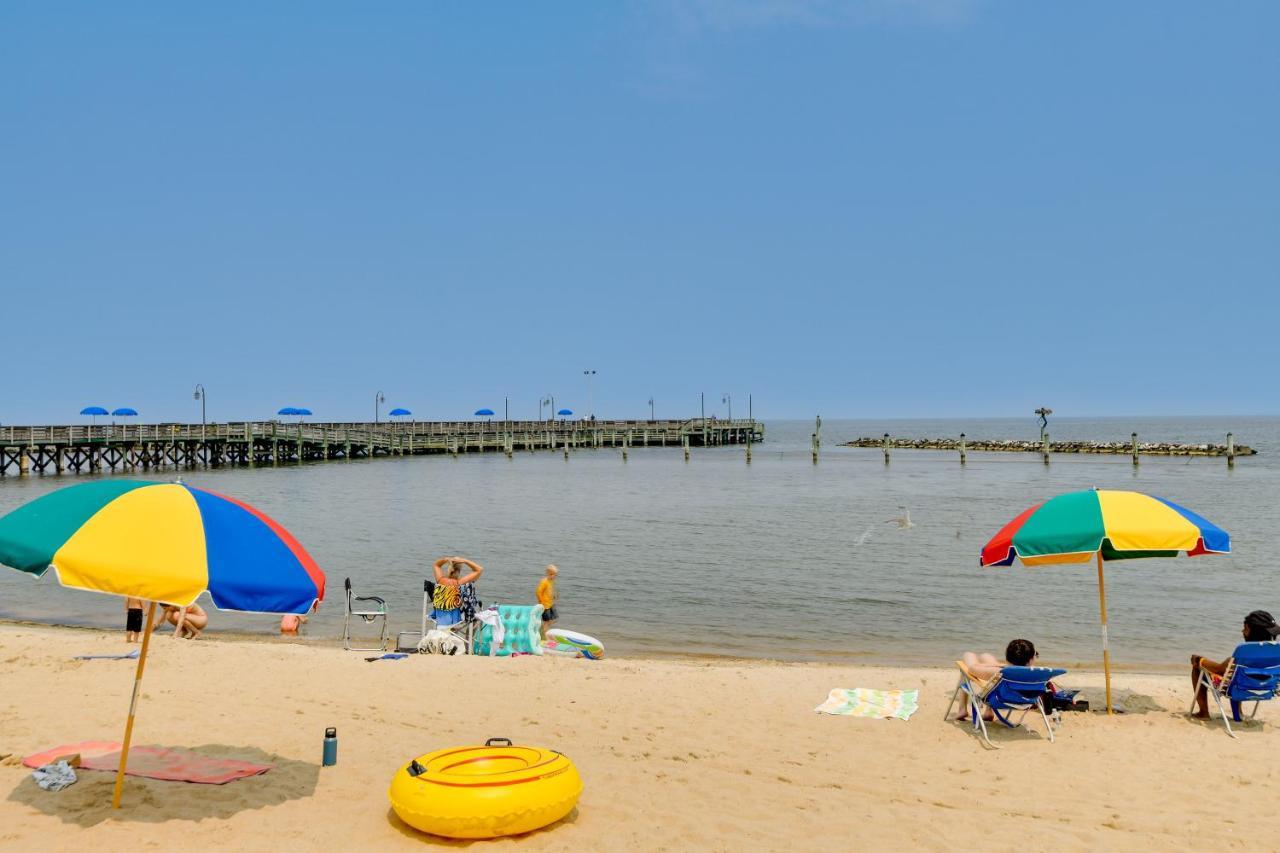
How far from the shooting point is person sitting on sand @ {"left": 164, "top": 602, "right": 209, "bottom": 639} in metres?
13.1

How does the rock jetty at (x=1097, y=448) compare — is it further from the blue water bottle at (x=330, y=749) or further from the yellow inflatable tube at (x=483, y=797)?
the blue water bottle at (x=330, y=749)

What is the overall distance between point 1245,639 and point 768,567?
45.8 feet

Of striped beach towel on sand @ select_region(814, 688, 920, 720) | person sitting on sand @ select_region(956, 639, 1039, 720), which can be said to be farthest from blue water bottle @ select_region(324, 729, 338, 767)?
person sitting on sand @ select_region(956, 639, 1039, 720)

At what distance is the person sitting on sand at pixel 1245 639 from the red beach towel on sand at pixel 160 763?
8.40 m

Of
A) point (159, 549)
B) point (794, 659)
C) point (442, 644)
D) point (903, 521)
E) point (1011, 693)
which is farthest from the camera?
point (903, 521)

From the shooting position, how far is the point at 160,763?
22.7 feet

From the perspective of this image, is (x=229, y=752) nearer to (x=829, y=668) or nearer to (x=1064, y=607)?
(x=829, y=668)

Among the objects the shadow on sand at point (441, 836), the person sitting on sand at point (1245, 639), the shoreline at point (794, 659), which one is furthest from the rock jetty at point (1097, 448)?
the shadow on sand at point (441, 836)

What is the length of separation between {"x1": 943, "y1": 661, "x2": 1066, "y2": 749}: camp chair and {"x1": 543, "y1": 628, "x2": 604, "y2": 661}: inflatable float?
5.29 meters

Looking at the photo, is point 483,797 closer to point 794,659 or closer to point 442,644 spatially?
point 442,644

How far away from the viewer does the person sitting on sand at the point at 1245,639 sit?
820 centimetres

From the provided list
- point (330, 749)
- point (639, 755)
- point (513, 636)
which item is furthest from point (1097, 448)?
point (330, 749)

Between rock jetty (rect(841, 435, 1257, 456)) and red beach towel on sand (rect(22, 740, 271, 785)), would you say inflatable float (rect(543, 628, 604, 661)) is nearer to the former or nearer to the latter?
red beach towel on sand (rect(22, 740, 271, 785))

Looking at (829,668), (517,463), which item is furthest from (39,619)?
(517,463)
